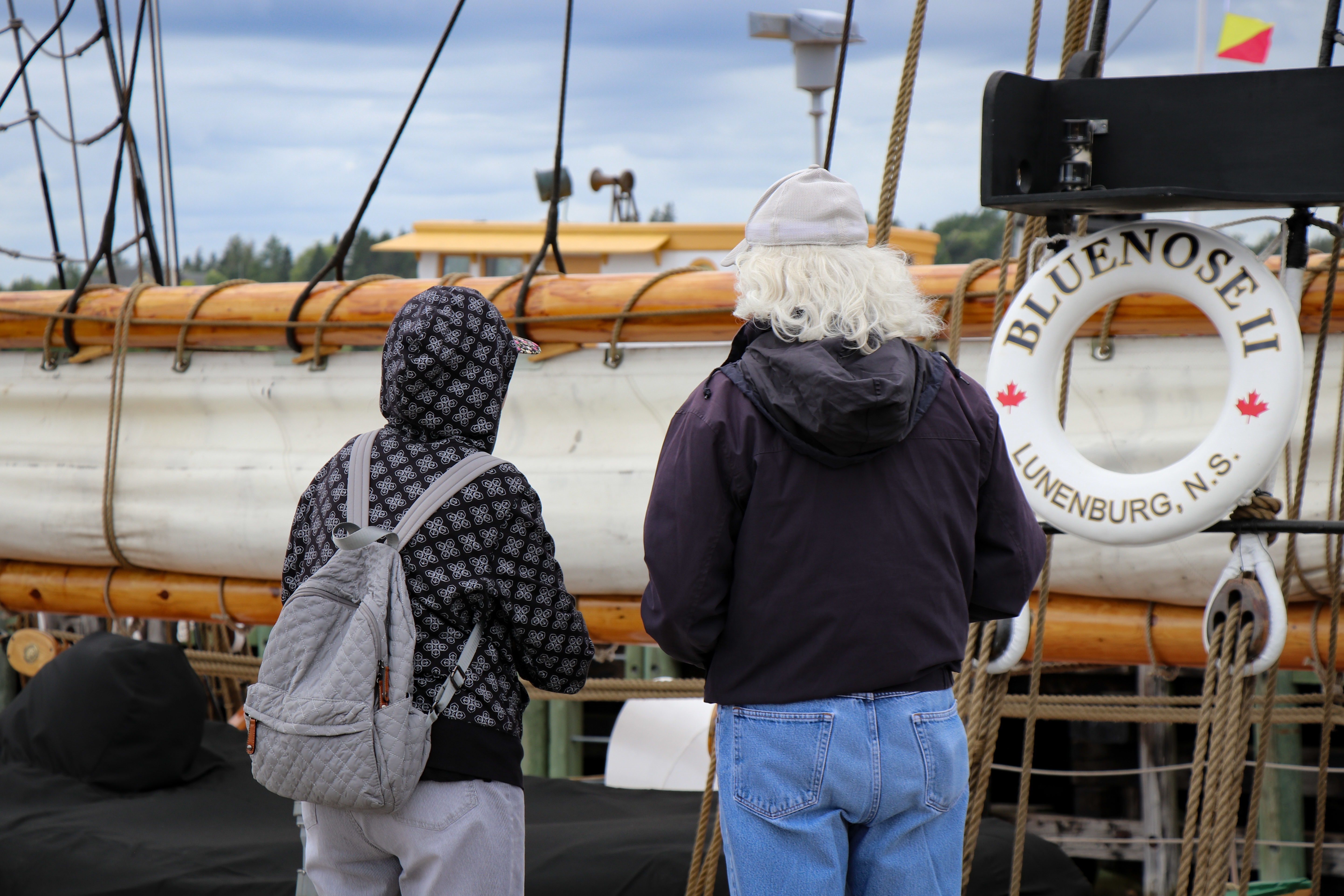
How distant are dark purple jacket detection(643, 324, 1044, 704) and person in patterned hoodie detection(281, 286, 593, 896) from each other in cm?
30

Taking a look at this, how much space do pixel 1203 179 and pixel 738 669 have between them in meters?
1.33

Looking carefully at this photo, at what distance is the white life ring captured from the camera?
6.80 feet

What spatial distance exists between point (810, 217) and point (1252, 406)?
90 centimetres

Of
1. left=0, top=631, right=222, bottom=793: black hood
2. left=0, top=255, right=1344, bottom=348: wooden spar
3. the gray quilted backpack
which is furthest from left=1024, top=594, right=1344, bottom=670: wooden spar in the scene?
left=0, top=631, right=222, bottom=793: black hood

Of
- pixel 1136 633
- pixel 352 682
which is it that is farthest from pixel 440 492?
pixel 1136 633

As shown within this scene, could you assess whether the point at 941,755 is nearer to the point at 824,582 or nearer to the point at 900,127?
the point at 824,582

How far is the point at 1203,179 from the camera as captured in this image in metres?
2.28

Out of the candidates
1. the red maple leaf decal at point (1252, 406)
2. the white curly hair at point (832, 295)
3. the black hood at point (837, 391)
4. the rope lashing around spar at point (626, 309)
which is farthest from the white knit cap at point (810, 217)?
the rope lashing around spar at point (626, 309)

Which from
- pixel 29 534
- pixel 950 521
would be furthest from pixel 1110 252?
pixel 29 534

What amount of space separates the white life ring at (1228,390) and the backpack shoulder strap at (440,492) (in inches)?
31.4

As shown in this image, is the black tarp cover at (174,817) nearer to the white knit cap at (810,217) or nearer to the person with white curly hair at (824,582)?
the person with white curly hair at (824,582)

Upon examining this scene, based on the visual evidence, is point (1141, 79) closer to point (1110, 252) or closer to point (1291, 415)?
point (1110, 252)

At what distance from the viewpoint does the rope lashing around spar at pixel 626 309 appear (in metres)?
3.27

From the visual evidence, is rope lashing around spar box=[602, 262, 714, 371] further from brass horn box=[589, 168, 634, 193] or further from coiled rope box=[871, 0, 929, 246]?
brass horn box=[589, 168, 634, 193]
